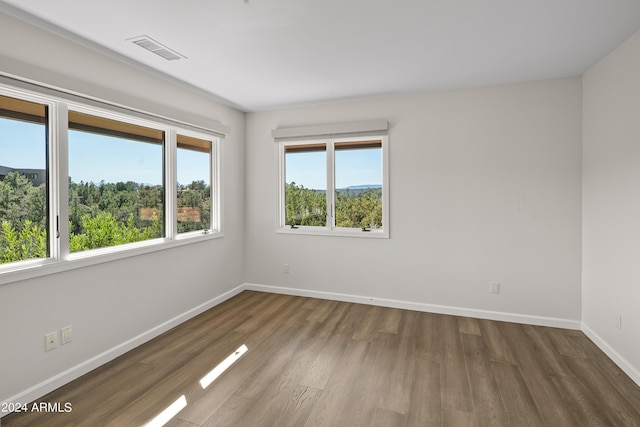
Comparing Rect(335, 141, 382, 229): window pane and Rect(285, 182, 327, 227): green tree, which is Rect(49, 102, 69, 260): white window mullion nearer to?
Rect(285, 182, 327, 227): green tree

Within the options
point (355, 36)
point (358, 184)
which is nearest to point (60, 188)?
point (355, 36)

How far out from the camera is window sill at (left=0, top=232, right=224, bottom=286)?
2.06 metres

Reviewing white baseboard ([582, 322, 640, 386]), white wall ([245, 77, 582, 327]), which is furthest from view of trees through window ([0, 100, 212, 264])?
white baseboard ([582, 322, 640, 386])

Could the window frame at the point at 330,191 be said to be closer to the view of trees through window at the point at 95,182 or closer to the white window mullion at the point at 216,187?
the white window mullion at the point at 216,187

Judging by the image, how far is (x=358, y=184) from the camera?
4.11 m

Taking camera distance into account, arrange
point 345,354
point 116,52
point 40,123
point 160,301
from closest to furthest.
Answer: point 40,123 → point 116,52 → point 345,354 → point 160,301

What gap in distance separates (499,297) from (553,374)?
112 cm

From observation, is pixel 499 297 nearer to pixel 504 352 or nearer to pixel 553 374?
pixel 504 352

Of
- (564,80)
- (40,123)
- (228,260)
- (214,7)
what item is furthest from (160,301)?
(564,80)

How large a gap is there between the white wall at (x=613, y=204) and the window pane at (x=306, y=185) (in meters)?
2.80

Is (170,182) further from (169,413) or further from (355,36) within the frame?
(355,36)

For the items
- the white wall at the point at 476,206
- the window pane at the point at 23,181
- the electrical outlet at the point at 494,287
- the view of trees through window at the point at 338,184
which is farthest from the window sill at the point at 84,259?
the electrical outlet at the point at 494,287

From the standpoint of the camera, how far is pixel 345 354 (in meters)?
2.76

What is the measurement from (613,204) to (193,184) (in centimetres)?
409
